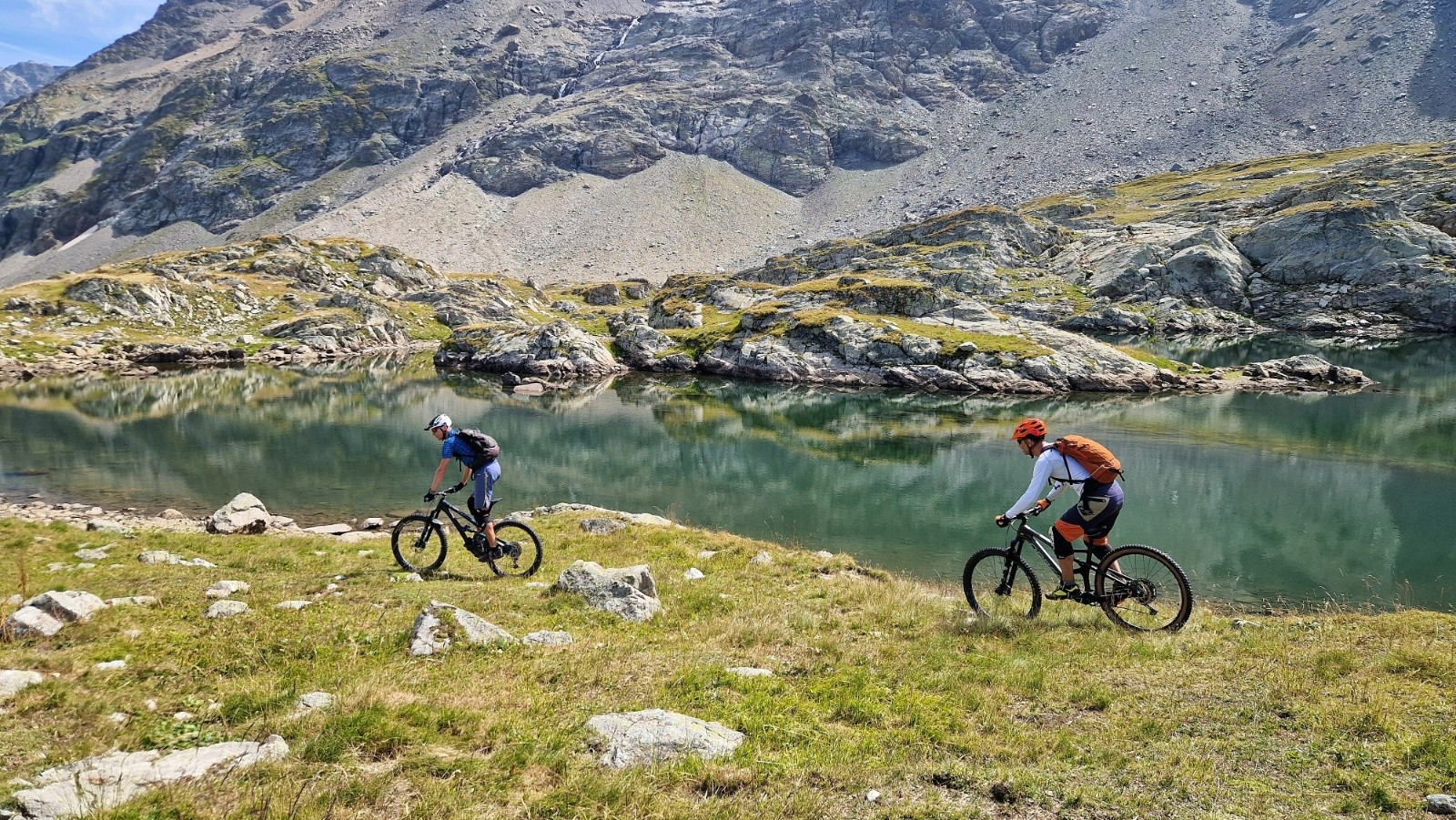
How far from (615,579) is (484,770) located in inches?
250

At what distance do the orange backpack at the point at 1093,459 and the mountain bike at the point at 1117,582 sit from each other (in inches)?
49.4

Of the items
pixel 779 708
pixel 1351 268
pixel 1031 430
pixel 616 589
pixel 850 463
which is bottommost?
pixel 850 463

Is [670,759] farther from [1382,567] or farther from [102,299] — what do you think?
[102,299]

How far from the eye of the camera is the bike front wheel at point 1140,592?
10930 mm

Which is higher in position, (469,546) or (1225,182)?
(1225,182)

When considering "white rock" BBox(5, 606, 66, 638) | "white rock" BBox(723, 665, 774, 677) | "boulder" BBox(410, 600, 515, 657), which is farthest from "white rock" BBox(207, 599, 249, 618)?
"white rock" BBox(723, 665, 774, 677)

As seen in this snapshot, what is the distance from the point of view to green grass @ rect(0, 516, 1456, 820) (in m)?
5.87

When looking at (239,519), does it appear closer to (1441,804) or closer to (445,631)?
(445,631)

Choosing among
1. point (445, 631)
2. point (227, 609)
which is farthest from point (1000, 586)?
point (227, 609)

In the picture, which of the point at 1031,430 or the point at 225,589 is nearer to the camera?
the point at 1031,430

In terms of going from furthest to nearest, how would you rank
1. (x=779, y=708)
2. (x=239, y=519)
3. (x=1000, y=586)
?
(x=239, y=519) < (x=1000, y=586) < (x=779, y=708)

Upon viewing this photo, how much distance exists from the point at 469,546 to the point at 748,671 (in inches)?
339

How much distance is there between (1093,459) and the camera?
35.2 feet

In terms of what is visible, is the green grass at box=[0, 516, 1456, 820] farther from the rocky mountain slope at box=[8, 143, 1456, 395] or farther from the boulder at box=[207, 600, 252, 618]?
the rocky mountain slope at box=[8, 143, 1456, 395]
